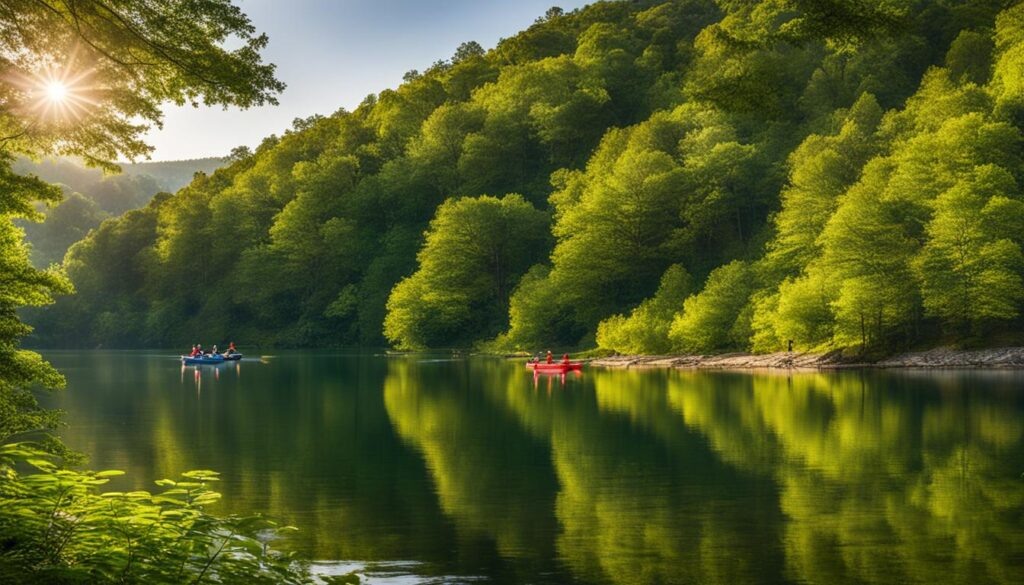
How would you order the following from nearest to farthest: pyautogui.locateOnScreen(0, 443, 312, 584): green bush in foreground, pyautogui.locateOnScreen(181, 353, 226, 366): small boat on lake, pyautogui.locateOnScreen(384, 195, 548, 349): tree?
pyautogui.locateOnScreen(0, 443, 312, 584): green bush in foreground < pyautogui.locateOnScreen(181, 353, 226, 366): small boat on lake < pyautogui.locateOnScreen(384, 195, 548, 349): tree

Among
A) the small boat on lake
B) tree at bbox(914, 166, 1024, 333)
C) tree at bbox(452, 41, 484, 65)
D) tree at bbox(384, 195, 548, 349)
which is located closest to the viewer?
tree at bbox(914, 166, 1024, 333)

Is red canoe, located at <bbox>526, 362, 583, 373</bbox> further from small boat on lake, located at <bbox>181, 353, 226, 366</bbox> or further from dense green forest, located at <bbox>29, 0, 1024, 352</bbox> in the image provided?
small boat on lake, located at <bbox>181, 353, 226, 366</bbox>

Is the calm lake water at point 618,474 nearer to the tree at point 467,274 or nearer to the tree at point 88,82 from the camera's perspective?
the tree at point 88,82

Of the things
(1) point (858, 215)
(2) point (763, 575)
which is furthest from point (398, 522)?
(1) point (858, 215)

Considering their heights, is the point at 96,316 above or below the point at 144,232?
below

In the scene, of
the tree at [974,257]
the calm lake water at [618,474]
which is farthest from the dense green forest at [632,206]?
the calm lake water at [618,474]

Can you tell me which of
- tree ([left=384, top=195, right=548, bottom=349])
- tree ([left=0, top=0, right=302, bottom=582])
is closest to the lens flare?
tree ([left=0, top=0, right=302, bottom=582])

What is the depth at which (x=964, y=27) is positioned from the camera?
4299 inches

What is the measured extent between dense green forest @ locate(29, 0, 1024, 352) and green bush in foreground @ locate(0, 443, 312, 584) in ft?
45.7

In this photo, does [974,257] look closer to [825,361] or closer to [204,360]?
[825,361]

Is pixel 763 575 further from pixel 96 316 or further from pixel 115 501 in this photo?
pixel 96 316

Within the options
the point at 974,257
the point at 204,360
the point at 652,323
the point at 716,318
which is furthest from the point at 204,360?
the point at 974,257

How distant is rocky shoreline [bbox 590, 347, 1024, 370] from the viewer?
6053cm

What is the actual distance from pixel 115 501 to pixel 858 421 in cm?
2786
